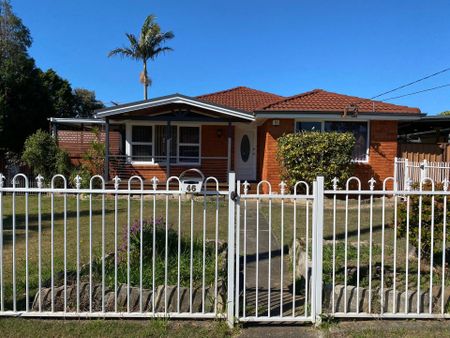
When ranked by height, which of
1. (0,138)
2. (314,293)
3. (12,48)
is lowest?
(314,293)

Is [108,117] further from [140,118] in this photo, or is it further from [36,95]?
[36,95]

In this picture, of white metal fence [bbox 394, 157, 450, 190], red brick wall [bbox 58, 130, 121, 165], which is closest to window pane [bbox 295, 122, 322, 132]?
white metal fence [bbox 394, 157, 450, 190]

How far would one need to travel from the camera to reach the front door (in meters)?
18.7

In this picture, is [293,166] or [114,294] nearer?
[114,294]

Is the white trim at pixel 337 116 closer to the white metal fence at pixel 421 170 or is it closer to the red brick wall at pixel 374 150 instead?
the red brick wall at pixel 374 150

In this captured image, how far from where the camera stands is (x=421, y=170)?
11.4 m

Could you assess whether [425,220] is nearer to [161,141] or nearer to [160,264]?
[160,264]

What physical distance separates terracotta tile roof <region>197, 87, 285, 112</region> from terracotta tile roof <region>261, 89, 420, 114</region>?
254 cm

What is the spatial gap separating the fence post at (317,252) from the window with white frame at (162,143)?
13.3 meters

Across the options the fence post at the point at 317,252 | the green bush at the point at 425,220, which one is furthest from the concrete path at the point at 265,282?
the green bush at the point at 425,220

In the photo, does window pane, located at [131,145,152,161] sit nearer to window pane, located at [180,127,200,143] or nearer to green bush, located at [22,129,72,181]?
window pane, located at [180,127,200,143]

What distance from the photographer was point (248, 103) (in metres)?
19.5

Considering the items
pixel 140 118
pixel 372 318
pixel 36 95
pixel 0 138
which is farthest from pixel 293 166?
pixel 36 95

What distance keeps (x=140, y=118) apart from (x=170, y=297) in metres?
12.3
